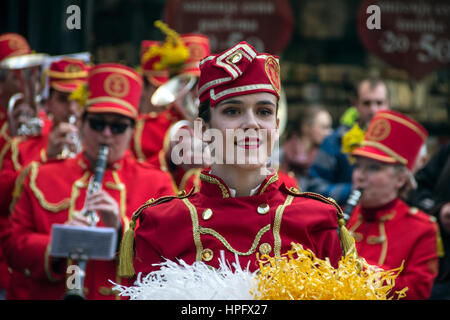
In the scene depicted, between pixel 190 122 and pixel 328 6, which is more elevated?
pixel 328 6

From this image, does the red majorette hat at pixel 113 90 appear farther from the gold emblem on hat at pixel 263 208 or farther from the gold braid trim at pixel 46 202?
the gold emblem on hat at pixel 263 208

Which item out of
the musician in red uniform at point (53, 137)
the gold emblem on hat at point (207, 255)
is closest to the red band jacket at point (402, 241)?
the gold emblem on hat at point (207, 255)

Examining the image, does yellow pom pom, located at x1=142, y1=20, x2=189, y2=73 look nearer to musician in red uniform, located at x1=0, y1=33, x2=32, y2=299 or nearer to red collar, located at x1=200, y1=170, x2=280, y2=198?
musician in red uniform, located at x1=0, y1=33, x2=32, y2=299

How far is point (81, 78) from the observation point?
283 inches

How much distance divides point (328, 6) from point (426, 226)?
9221 mm

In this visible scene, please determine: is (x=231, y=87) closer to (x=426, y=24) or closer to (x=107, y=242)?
(x=107, y=242)

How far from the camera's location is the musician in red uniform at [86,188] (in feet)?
17.1

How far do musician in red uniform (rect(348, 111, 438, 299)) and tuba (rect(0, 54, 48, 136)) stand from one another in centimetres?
281

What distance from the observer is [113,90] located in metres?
5.75

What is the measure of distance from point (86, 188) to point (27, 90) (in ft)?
5.94

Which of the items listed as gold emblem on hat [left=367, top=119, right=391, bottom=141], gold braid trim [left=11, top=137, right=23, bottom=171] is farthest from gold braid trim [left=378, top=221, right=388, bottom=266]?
gold braid trim [left=11, top=137, right=23, bottom=171]

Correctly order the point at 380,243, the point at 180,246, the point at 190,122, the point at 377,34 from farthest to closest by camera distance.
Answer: the point at 377,34 < the point at 190,122 < the point at 380,243 < the point at 180,246

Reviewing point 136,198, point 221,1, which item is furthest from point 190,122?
point 221,1

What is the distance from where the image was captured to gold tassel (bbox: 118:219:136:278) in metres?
3.32
